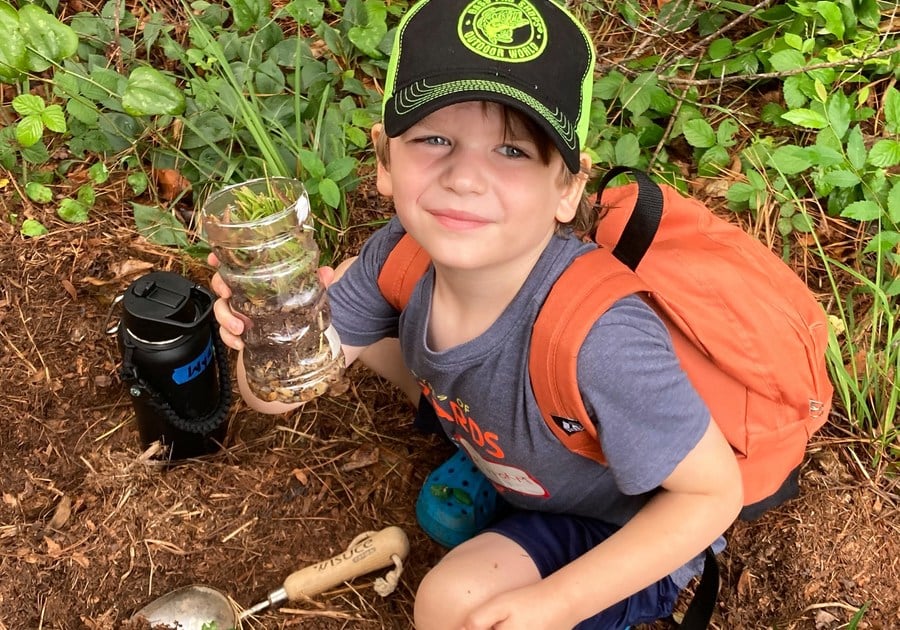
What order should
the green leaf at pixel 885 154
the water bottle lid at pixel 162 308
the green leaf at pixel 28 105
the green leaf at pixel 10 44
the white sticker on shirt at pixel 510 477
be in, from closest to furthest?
1. the white sticker on shirt at pixel 510 477
2. the water bottle lid at pixel 162 308
3. the green leaf at pixel 10 44
4. the green leaf at pixel 885 154
5. the green leaf at pixel 28 105

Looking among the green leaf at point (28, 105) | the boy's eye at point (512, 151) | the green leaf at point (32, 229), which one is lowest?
the green leaf at point (32, 229)

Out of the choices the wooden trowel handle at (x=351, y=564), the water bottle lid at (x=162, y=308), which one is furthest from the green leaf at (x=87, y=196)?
the wooden trowel handle at (x=351, y=564)

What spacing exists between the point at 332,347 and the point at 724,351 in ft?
2.56

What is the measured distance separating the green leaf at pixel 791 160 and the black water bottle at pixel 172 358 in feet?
5.43

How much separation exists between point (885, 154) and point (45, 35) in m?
2.43

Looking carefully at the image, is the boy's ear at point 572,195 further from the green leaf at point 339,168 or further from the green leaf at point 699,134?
the green leaf at point 699,134

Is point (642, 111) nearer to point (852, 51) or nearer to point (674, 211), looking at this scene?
point (852, 51)

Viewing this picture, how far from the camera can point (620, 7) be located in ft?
9.59

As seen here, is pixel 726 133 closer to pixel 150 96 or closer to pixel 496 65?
pixel 496 65

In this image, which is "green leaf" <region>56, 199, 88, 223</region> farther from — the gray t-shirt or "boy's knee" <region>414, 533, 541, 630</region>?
"boy's knee" <region>414, 533, 541, 630</region>

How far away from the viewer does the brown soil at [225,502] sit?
2.04 m

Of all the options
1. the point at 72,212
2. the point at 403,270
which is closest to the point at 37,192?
the point at 72,212

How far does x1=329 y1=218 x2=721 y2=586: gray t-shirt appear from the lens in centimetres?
141

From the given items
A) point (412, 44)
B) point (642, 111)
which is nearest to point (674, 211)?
point (412, 44)
